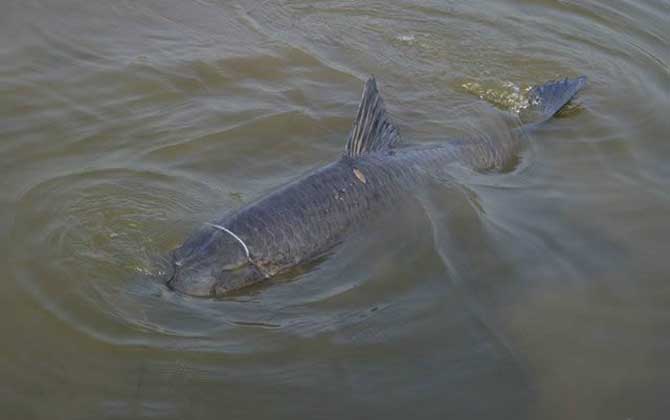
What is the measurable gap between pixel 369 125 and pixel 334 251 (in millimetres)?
1032

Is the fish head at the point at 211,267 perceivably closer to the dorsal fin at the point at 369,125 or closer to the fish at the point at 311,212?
the fish at the point at 311,212

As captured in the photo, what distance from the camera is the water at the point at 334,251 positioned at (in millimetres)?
4180

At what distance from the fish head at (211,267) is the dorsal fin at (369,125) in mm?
1279

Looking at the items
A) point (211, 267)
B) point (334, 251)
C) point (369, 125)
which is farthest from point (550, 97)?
point (211, 267)

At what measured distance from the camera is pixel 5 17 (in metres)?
7.59

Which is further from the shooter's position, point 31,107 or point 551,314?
point 31,107

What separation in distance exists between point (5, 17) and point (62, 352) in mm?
4535

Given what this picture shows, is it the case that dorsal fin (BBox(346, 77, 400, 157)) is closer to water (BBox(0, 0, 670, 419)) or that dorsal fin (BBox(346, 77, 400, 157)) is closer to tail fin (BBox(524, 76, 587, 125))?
water (BBox(0, 0, 670, 419))

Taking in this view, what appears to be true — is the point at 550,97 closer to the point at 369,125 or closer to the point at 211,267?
the point at 369,125

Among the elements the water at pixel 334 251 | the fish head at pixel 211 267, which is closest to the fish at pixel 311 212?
the fish head at pixel 211 267

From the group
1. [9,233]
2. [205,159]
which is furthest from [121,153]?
[9,233]

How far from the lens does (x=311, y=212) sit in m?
5.09

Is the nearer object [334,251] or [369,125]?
[334,251]

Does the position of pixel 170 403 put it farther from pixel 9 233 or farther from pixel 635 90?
pixel 635 90
